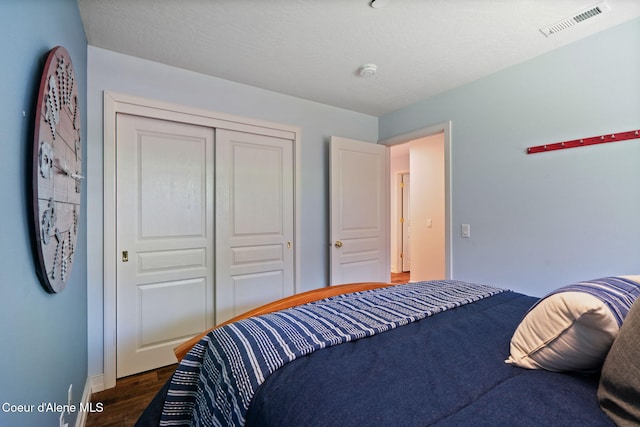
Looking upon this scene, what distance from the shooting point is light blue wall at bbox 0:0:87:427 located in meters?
0.73

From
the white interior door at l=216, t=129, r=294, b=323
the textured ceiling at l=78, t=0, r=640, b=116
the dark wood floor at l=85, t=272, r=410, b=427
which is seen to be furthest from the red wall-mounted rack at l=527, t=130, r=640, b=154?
the dark wood floor at l=85, t=272, r=410, b=427

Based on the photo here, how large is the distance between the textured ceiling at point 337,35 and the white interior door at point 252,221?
634 mm

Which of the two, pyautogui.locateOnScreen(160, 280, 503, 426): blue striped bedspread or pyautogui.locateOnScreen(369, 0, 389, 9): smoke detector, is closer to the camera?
pyautogui.locateOnScreen(160, 280, 503, 426): blue striped bedspread

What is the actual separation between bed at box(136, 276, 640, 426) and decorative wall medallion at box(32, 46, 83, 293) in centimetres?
62

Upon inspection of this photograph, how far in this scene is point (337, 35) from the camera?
6.20 ft

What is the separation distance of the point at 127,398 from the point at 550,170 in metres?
3.38

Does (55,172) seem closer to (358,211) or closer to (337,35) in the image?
(337,35)

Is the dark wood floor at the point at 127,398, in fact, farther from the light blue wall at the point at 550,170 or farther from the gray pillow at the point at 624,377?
the light blue wall at the point at 550,170

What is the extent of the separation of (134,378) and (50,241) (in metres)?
1.69

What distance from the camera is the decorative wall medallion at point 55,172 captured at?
87 cm

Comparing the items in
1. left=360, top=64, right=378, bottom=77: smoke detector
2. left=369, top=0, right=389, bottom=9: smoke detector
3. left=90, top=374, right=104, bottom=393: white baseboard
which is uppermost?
left=360, top=64, right=378, bottom=77: smoke detector

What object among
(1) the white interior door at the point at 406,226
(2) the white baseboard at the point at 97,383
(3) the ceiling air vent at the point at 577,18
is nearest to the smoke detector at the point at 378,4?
(3) the ceiling air vent at the point at 577,18

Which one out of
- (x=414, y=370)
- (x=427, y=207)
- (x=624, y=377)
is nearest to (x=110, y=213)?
(x=414, y=370)

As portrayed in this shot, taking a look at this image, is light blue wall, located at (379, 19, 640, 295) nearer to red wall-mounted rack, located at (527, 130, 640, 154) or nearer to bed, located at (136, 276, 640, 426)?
red wall-mounted rack, located at (527, 130, 640, 154)
